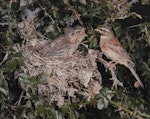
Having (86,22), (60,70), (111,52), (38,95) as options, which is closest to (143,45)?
(111,52)

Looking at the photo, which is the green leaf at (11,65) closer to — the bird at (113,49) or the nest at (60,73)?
the nest at (60,73)

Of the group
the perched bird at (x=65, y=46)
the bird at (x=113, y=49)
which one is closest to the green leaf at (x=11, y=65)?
the perched bird at (x=65, y=46)

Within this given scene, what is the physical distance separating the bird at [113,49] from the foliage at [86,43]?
4cm

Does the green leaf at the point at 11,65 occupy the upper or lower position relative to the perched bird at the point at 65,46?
upper

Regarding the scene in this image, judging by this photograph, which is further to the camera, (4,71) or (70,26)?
(70,26)

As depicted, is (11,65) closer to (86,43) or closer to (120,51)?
(86,43)

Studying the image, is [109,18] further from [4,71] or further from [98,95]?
[4,71]

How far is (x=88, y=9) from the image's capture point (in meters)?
2.90

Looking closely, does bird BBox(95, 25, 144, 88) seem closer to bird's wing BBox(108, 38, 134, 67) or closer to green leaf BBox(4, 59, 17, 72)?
bird's wing BBox(108, 38, 134, 67)

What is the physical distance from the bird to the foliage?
1.6 inches

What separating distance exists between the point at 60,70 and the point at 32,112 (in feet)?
1.14

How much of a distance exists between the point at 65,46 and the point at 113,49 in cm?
35

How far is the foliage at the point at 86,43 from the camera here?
8.36 feet

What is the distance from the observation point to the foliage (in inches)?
100
